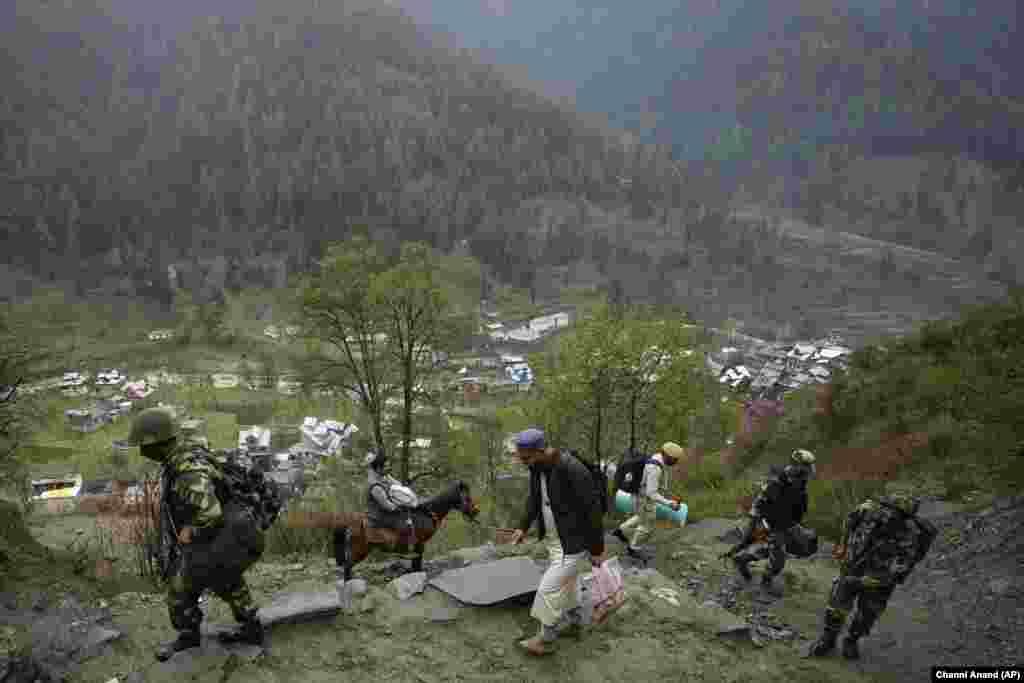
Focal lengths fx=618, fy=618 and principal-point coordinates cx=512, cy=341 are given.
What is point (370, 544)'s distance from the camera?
7.96 meters

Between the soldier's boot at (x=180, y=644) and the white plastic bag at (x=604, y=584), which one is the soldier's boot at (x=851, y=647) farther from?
the soldier's boot at (x=180, y=644)

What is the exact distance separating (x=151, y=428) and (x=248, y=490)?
0.99m

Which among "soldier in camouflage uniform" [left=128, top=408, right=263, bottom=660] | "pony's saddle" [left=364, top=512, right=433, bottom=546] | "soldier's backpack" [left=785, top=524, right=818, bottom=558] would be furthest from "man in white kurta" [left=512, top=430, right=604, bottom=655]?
"soldier's backpack" [left=785, top=524, right=818, bottom=558]

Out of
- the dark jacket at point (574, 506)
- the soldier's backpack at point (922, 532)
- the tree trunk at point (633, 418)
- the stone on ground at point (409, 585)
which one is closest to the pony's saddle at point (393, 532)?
the stone on ground at point (409, 585)

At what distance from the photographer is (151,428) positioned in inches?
199

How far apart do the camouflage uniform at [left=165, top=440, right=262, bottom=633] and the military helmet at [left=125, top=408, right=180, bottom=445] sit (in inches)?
7.6

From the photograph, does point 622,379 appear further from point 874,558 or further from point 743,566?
point 874,558

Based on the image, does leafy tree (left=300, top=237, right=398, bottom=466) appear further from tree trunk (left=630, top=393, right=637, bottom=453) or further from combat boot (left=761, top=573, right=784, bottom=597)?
combat boot (left=761, top=573, right=784, bottom=597)

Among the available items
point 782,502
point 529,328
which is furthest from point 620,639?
point 529,328

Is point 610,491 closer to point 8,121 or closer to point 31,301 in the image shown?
point 31,301

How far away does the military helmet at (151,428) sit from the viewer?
504cm

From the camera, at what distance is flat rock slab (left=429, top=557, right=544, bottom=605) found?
7016 millimetres

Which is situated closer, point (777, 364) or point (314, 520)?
point (314, 520)

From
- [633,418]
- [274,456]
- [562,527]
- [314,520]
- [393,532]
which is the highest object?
[562,527]
